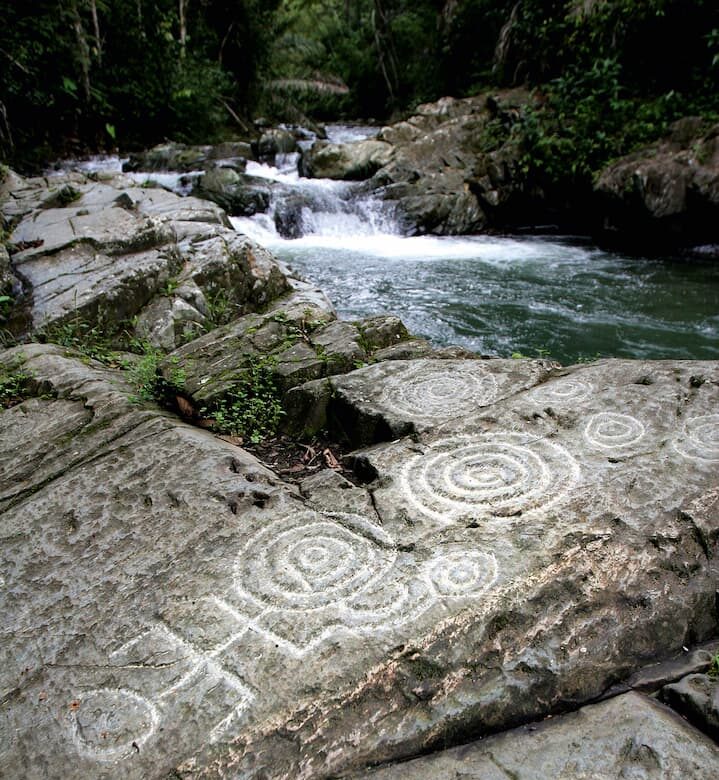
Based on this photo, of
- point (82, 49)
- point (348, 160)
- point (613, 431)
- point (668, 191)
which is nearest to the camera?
point (613, 431)

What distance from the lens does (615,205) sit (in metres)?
9.29

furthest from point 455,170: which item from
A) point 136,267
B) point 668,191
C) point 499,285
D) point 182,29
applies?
point 182,29

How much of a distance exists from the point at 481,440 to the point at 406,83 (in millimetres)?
18639

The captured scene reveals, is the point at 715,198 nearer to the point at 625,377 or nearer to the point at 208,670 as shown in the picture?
the point at 625,377

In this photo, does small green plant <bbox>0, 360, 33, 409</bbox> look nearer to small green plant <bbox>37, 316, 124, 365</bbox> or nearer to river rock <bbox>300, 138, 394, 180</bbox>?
small green plant <bbox>37, 316, 124, 365</bbox>

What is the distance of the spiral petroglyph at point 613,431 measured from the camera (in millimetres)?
2379

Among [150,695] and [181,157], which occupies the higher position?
[181,157]

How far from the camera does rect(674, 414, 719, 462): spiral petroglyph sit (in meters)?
2.24

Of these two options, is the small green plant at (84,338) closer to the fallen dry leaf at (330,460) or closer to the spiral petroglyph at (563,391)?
the fallen dry leaf at (330,460)

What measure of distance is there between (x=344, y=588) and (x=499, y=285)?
6530 mm

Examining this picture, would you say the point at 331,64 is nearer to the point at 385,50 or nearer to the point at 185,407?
the point at 385,50

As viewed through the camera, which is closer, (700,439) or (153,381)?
(700,439)

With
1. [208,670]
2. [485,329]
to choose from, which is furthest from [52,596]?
[485,329]

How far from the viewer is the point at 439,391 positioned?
298 cm
